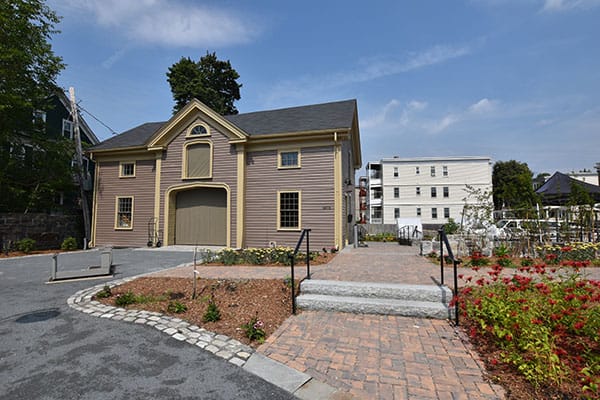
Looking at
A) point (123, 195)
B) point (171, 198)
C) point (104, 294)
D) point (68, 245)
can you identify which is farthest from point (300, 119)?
point (68, 245)

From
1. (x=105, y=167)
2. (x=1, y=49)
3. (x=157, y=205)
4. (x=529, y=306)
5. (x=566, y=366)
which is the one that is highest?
(x=1, y=49)

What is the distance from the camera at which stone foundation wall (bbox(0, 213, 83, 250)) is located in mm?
11916

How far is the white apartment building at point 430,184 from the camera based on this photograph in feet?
95.6

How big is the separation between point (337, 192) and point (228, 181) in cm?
525

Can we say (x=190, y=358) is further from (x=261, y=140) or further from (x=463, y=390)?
(x=261, y=140)

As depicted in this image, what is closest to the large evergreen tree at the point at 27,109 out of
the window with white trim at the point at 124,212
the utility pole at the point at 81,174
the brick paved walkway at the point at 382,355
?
the utility pole at the point at 81,174

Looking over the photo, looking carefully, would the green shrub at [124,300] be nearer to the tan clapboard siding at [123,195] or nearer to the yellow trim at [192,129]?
the yellow trim at [192,129]

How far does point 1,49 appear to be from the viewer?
38.7 ft

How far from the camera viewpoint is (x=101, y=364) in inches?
115

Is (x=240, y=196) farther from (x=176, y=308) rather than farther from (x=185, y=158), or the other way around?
(x=176, y=308)

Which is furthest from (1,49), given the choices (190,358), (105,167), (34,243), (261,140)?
(190,358)

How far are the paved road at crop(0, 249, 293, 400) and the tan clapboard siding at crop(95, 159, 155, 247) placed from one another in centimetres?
1022

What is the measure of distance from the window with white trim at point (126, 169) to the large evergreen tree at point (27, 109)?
3.02 m

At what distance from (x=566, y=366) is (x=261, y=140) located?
39.2ft
